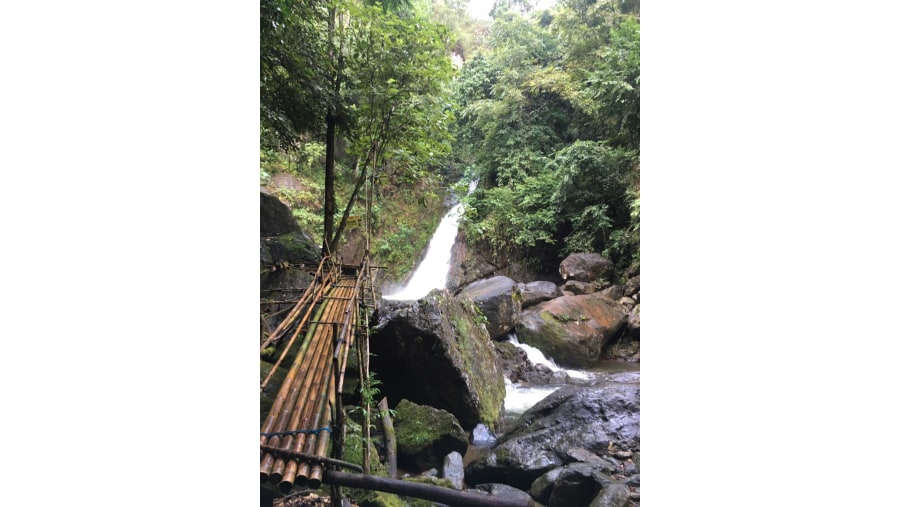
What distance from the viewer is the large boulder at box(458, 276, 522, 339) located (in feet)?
7.64

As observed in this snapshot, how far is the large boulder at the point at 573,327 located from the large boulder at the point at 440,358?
290 mm

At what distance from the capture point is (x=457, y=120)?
2176 mm

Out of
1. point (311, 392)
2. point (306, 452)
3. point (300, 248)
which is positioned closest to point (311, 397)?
point (311, 392)

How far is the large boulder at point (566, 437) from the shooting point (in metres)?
1.89

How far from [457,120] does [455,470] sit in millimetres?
1662

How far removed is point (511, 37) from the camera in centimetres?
220

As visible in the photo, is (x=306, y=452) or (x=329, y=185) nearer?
(x=306, y=452)

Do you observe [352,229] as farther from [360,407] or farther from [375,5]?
[375,5]

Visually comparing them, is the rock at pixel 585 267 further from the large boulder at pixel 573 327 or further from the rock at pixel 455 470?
the rock at pixel 455 470

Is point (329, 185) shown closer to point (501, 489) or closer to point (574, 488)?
point (501, 489)

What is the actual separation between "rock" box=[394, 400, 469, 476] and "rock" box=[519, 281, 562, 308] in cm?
74

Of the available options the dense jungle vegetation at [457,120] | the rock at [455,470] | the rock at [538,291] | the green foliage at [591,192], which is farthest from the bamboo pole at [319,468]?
the green foliage at [591,192]

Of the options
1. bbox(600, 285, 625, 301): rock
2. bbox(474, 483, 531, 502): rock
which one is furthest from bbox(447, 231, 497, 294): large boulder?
bbox(474, 483, 531, 502): rock
